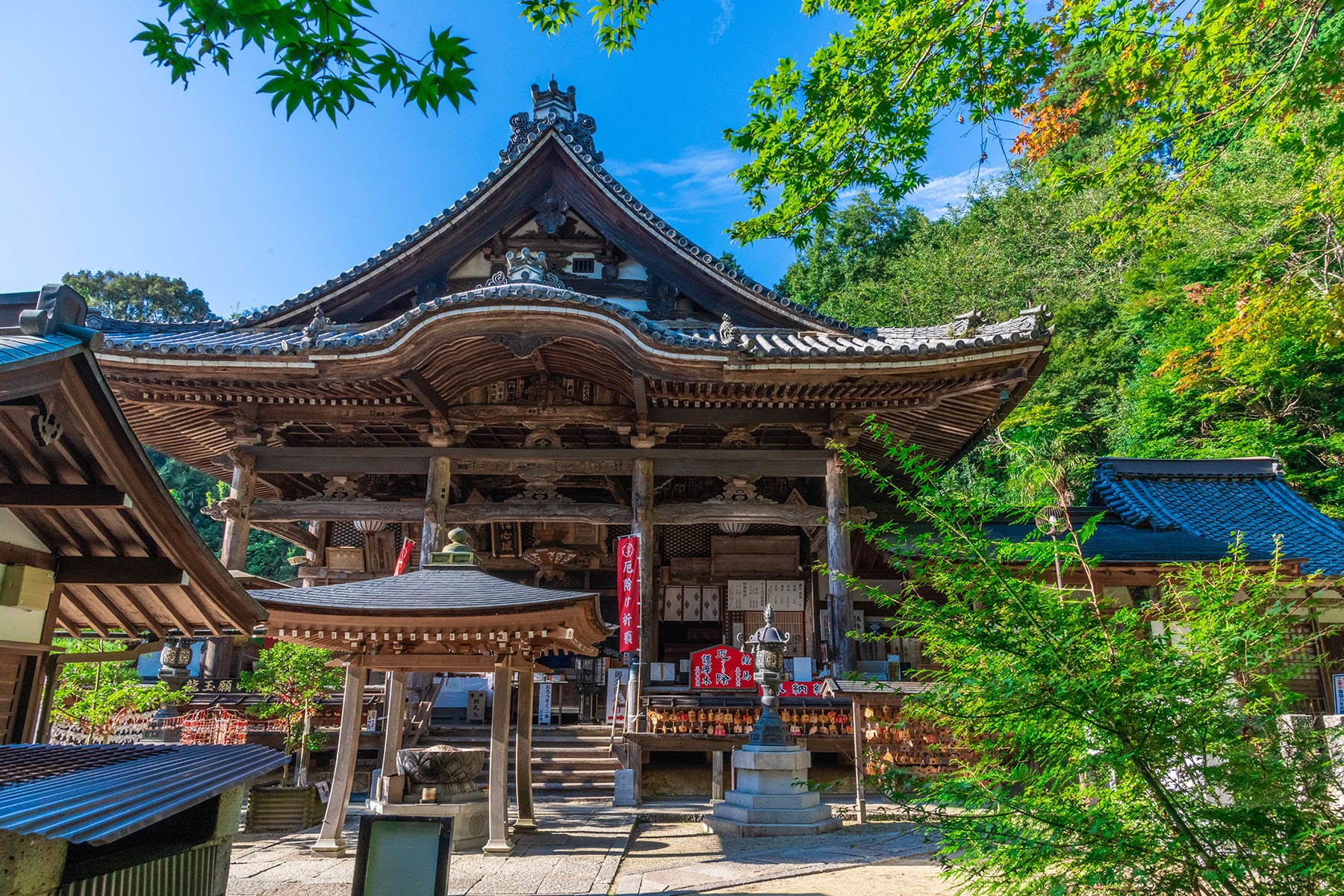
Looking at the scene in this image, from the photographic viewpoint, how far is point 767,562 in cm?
1450

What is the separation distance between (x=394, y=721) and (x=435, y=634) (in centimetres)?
159

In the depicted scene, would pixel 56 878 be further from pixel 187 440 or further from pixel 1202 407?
pixel 1202 407

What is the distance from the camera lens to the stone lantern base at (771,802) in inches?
304

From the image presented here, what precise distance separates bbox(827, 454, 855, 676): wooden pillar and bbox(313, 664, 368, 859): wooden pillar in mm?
5673

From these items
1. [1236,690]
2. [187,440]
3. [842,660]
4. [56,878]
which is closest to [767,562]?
[842,660]

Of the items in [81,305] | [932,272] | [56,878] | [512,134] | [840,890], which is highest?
[932,272]

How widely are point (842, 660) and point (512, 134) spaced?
33.3 ft

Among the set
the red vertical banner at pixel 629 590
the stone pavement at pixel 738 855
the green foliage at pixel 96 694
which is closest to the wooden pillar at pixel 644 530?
the red vertical banner at pixel 629 590

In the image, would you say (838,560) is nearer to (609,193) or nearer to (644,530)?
(644,530)

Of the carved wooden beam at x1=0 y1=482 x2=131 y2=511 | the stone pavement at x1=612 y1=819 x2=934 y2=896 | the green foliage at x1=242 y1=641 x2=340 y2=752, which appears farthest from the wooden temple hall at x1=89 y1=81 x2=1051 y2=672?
the carved wooden beam at x1=0 y1=482 x2=131 y2=511

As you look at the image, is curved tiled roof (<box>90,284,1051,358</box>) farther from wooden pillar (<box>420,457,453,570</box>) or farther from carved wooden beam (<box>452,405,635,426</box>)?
wooden pillar (<box>420,457,453,570</box>)

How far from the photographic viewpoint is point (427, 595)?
7055 mm

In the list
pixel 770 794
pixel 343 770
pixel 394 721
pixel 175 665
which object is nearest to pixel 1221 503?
pixel 770 794

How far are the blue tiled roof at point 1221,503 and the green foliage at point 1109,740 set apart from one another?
925 centimetres
